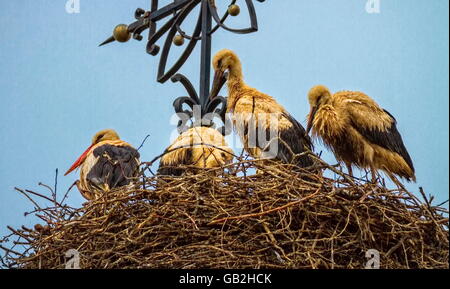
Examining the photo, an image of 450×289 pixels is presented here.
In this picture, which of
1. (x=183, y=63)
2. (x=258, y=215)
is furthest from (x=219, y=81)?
(x=258, y=215)

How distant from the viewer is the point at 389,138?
434cm

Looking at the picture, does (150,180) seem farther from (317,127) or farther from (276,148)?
A: (317,127)

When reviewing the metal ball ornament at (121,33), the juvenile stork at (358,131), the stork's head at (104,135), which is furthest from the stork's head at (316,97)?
the stork's head at (104,135)

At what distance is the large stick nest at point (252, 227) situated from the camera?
2471mm

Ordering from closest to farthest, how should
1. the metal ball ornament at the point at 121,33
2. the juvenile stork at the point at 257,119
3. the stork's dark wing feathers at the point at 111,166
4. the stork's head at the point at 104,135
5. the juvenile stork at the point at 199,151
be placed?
the juvenile stork at the point at 199,151 < the metal ball ornament at the point at 121,33 < the juvenile stork at the point at 257,119 < the stork's dark wing feathers at the point at 111,166 < the stork's head at the point at 104,135

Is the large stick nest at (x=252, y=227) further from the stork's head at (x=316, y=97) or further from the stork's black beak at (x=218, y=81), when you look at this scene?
the stork's head at (x=316, y=97)

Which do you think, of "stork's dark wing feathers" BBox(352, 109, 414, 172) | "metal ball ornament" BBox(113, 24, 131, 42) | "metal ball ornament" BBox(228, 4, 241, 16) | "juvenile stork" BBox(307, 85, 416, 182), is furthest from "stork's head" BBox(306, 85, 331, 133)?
"metal ball ornament" BBox(113, 24, 131, 42)

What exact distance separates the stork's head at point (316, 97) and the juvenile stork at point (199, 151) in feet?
2.96

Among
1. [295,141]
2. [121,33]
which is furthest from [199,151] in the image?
[295,141]

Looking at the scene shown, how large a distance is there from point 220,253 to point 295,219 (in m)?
0.28

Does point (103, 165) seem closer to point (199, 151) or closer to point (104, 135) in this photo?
point (199, 151)

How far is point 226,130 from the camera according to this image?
323 cm

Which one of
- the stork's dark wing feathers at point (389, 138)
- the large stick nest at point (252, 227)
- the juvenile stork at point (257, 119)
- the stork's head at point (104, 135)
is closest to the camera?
the large stick nest at point (252, 227)

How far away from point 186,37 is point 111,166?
120 cm
